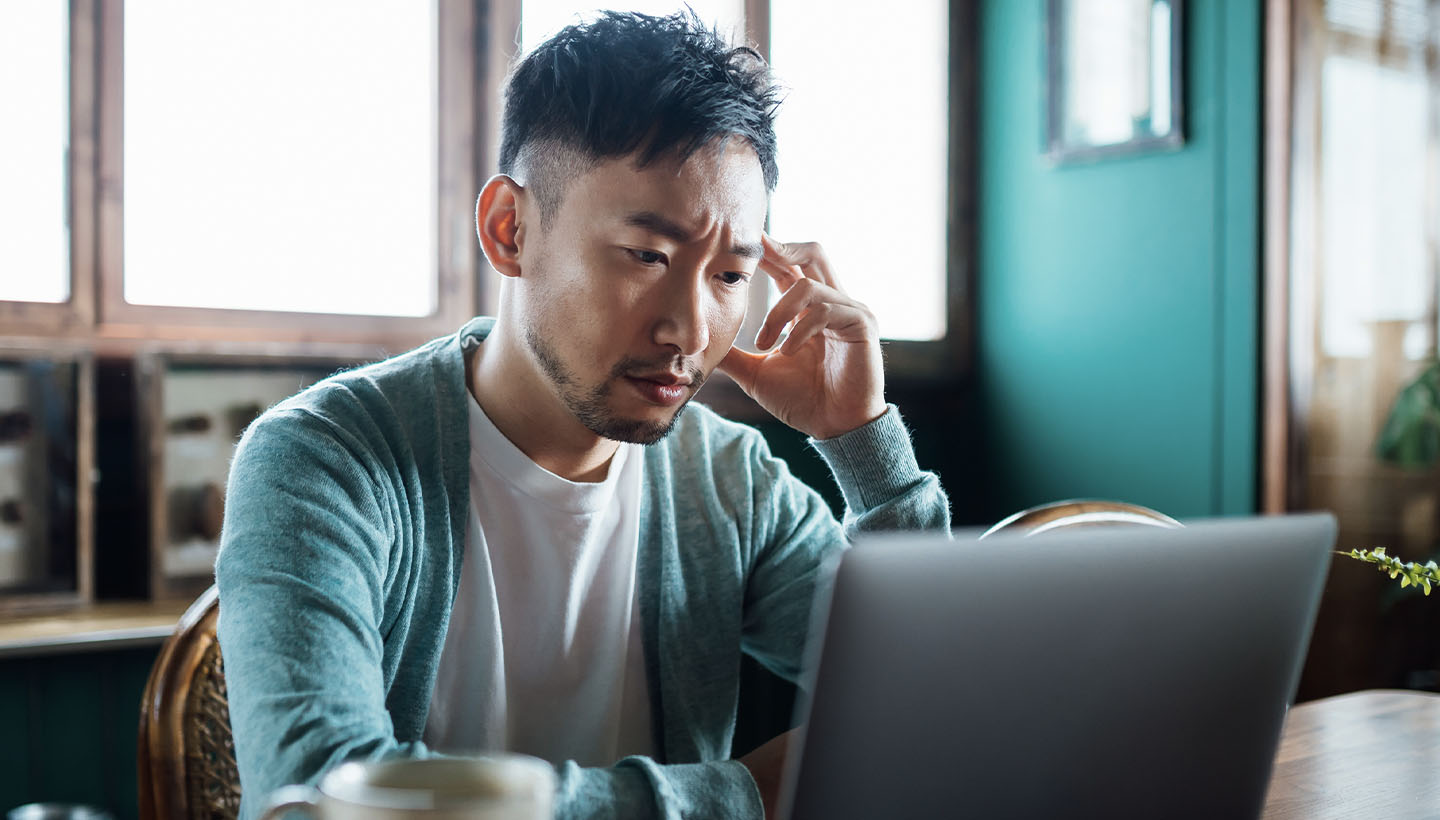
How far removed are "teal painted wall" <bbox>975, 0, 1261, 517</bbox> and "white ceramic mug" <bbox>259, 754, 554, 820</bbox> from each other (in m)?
2.61

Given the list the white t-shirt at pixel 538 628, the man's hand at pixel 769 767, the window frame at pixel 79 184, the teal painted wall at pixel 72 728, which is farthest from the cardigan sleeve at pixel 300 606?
the window frame at pixel 79 184

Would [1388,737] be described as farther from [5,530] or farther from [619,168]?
[5,530]

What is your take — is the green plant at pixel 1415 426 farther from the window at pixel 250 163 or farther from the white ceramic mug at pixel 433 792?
the white ceramic mug at pixel 433 792

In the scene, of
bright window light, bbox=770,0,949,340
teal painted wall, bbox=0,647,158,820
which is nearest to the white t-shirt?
teal painted wall, bbox=0,647,158,820

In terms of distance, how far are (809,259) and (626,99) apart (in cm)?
36

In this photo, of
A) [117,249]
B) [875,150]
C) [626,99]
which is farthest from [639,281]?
[875,150]

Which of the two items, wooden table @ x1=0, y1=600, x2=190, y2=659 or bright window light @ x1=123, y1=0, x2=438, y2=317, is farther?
bright window light @ x1=123, y1=0, x2=438, y2=317

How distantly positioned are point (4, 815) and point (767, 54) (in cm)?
223

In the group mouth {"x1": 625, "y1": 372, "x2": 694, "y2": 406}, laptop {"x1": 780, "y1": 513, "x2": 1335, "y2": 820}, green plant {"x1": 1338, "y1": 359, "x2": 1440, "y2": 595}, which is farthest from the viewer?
green plant {"x1": 1338, "y1": 359, "x2": 1440, "y2": 595}

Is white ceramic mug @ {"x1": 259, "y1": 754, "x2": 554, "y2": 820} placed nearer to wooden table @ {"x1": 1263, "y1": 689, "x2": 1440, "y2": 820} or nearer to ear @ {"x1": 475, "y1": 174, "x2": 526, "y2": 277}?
wooden table @ {"x1": 1263, "y1": 689, "x2": 1440, "y2": 820}

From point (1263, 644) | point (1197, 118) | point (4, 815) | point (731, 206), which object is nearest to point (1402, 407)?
point (1197, 118)

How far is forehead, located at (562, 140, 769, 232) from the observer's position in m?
1.10

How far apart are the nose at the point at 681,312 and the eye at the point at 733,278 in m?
0.04

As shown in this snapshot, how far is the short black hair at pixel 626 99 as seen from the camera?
3.64 feet
